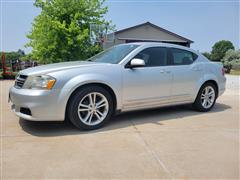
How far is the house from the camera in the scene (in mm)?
18489

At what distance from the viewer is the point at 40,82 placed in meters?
Result: 3.14

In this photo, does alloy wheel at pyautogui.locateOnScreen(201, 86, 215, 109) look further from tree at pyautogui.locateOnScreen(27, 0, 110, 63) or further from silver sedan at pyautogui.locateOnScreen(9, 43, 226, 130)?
tree at pyautogui.locateOnScreen(27, 0, 110, 63)

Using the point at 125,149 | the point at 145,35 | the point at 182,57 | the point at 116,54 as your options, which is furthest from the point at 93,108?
the point at 145,35

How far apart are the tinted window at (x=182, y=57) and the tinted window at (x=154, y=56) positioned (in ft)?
0.80

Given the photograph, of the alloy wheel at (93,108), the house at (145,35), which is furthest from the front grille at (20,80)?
the house at (145,35)

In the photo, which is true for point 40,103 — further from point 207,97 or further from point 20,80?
point 207,97

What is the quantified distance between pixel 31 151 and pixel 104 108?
4.50 feet

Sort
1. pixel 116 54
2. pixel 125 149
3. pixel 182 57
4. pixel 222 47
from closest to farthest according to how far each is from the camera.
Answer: pixel 125 149
pixel 116 54
pixel 182 57
pixel 222 47

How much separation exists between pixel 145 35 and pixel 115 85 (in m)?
16.5

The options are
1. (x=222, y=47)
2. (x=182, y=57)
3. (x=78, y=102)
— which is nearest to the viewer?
(x=78, y=102)

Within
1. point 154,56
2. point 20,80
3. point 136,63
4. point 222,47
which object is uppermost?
point 222,47

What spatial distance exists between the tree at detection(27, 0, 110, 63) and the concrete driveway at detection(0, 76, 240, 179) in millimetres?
9255

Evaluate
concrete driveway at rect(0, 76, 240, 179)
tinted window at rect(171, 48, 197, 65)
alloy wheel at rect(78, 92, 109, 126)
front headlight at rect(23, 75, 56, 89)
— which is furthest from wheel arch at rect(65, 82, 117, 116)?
tinted window at rect(171, 48, 197, 65)

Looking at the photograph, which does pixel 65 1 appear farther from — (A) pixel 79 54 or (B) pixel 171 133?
(B) pixel 171 133
